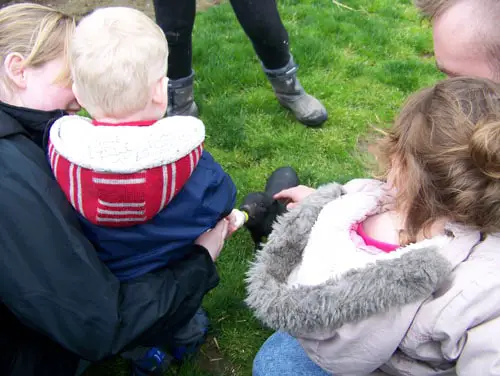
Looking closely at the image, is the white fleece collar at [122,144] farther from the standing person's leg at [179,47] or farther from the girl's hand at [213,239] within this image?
the standing person's leg at [179,47]

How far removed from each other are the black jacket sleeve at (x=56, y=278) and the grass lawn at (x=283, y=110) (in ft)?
2.63

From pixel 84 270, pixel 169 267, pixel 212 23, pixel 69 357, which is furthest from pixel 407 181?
pixel 212 23

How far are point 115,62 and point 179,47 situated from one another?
1.80 metres

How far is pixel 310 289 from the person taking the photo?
1305mm

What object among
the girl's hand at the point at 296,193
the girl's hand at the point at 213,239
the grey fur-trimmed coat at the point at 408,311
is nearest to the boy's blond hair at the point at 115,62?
the girl's hand at the point at 213,239

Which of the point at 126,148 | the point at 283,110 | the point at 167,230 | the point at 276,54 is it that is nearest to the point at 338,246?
the point at 167,230

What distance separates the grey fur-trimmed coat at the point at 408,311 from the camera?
1.16 metres

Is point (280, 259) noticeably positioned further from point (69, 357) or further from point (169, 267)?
point (69, 357)

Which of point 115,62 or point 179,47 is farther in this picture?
point 179,47

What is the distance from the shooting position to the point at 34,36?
1592 mm

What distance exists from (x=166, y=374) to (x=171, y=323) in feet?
A: 1.99

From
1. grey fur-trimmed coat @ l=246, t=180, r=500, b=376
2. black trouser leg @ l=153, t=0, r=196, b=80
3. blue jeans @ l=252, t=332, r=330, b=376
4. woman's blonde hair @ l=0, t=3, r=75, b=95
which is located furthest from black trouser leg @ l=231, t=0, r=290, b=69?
grey fur-trimmed coat @ l=246, t=180, r=500, b=376

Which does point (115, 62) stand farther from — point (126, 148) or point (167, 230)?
point (167, 230)

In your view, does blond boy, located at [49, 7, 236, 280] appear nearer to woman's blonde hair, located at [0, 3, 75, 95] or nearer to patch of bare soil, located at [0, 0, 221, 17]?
woman's blonde hair, located at [0, 3, 75, 95]
